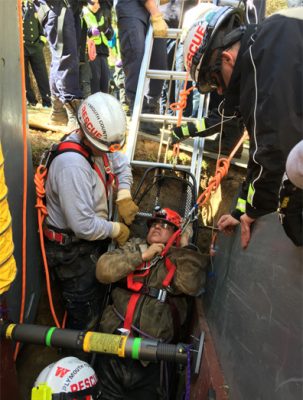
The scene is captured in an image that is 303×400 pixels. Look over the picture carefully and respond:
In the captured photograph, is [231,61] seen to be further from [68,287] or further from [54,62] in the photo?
[54,62]

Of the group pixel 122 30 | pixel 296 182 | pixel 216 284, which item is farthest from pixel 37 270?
pixel 122 30

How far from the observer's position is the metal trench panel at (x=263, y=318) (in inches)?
49.4

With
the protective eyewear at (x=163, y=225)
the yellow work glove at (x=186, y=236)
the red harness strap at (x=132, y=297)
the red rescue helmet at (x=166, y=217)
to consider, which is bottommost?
the red harness strap at (x=132, y=297)

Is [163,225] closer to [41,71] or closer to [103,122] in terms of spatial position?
[103,122]

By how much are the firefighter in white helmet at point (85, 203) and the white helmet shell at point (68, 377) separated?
Answer: 0.94 m

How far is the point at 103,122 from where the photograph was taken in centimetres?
299

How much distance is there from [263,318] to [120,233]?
197 cm

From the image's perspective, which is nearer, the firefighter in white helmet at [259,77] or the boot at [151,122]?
the firefighter in white helmet at [259,77]

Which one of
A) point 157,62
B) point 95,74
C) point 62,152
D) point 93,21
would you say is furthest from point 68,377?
point 93,21

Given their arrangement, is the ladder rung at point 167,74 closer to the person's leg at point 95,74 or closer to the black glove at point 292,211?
the person's leg at point 95,74

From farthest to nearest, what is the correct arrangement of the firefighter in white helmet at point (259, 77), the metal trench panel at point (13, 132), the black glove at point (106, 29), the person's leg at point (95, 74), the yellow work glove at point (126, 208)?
the person's leg at point (95, 74) < the black glove at point (106, 29) < the yellow work glove at point (126, 208) < the metal trench panel at point (13, 132) < the firefighter in white helmet at point (259, 77)

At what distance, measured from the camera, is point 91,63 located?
18.7 feet

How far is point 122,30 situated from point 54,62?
3.24 feet

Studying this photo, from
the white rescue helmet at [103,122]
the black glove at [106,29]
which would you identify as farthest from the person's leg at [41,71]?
the white rescue helmet at [103,122]
